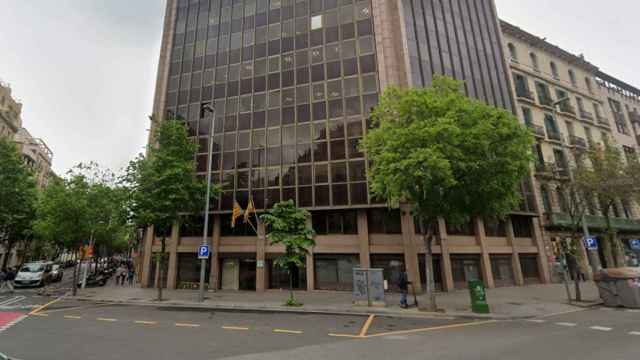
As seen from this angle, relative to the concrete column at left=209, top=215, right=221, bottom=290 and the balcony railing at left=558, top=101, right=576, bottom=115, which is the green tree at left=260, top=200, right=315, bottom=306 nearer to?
the concrete column at left=209, top=215, right=221, bottom=290

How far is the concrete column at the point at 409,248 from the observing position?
22.5 metres

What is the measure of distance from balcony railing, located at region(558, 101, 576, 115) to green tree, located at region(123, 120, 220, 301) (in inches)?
1539

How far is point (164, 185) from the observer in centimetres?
2106

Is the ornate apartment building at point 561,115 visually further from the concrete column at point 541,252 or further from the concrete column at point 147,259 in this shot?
the concrete column at point 147,259

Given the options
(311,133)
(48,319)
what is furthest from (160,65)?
(48,319)

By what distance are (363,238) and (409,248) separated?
3493 mm

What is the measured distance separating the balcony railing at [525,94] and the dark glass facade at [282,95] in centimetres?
1801

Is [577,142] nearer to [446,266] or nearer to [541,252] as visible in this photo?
[541,252]

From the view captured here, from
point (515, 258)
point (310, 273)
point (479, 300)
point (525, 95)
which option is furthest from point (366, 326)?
point (525, 95)

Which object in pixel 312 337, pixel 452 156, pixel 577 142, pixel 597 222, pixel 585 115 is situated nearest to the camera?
pixel 312 337

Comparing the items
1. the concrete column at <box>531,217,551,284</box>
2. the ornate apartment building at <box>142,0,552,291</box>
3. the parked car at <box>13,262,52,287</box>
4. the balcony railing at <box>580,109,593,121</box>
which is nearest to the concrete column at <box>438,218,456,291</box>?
the ornate apartment building at <box>142,0,552,291</box>

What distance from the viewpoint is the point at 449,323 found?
13117 mm

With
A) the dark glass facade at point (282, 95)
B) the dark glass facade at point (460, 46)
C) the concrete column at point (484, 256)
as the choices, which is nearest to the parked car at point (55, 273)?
the dark glass facade at point (282, 95)

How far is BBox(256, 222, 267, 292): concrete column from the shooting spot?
25812mm
